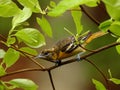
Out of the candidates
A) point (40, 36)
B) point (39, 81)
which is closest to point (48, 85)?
point (39, 81)

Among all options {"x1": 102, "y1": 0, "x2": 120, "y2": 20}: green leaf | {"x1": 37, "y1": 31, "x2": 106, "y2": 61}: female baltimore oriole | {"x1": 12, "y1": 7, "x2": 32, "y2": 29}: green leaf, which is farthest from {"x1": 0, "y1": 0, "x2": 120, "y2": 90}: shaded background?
{"x1": 102, "y1": 0, "x2": 120, "y2": 20}: green leaf

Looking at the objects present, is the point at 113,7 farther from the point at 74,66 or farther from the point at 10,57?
the point at 74,66

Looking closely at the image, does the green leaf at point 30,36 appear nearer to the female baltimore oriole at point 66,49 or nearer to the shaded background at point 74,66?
the female baltimore oriole at point 66,49

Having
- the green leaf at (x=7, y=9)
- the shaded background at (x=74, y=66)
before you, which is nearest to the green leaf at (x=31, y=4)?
the green leaf at (x=7, y=9)

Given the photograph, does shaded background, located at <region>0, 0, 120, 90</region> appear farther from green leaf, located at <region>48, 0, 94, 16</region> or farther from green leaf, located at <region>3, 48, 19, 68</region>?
green leaf, located at <region>48, 0, 94, 16</region>

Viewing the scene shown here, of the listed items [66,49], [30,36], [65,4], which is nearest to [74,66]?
[66,49]

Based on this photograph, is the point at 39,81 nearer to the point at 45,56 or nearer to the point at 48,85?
the point at 48,85
